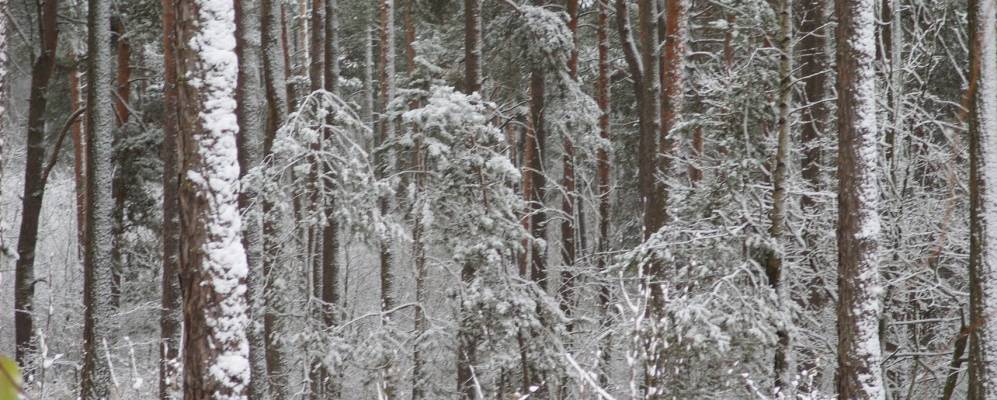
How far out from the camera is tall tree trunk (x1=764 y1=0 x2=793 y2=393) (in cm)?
775

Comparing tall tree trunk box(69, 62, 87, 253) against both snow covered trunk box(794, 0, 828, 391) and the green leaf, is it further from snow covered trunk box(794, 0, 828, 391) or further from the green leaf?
the green leaf

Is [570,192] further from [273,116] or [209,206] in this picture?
[209,206]

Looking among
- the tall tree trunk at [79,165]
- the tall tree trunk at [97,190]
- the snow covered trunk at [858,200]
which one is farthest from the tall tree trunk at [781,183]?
the tall tree trunk at [79,165]

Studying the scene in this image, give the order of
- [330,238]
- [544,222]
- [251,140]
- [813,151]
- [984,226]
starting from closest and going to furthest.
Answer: [984,226]
[251,140]
[813,151]
[330,238]
[544,222]

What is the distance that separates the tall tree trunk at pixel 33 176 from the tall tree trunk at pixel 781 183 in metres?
10.5

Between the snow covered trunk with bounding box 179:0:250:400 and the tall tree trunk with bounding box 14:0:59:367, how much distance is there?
8182 mm

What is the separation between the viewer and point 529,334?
9156mm

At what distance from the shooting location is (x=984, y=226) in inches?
283

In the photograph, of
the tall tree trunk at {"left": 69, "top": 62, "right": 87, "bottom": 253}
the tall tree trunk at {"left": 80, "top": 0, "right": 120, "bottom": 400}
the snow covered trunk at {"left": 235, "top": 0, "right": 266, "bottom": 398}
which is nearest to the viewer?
the snow covered trunk at {"left": 235, "top": 0, "right": 266, "bottom": 398}

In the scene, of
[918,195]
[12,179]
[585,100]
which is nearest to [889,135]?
[918,195]

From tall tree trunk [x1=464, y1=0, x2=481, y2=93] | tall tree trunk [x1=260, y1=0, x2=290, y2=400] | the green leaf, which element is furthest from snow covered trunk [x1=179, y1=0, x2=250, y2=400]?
tall tree trunk [x1=464, y1=0, x2=481, y2=93]

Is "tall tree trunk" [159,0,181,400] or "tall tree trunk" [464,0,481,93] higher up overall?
"tall tree trunk" [464,0,481,93]

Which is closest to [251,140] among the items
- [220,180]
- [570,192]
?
[220,180]

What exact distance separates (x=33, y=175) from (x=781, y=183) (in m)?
11.1
